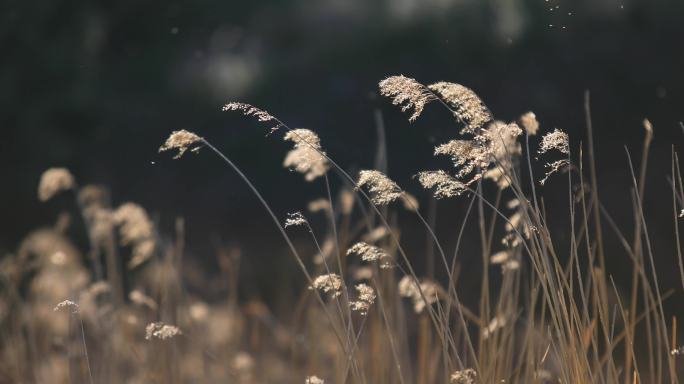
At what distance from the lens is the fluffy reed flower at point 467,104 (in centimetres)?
141

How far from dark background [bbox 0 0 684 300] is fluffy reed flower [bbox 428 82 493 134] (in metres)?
3.42

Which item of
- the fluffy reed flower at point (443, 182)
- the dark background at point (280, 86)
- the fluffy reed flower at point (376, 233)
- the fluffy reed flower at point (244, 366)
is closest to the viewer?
the fluffy reed flower at point (443, 182)

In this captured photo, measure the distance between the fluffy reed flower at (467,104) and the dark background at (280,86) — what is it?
11.2ft

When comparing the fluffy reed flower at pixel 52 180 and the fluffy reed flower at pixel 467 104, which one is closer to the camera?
the fluffy reed flower at pixel 467 104

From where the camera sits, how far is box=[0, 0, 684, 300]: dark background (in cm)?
539

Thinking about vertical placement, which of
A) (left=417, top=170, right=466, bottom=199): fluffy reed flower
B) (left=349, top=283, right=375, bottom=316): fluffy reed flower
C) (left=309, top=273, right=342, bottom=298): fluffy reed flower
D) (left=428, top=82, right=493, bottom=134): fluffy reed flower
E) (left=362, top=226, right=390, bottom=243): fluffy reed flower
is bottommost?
(left=349, top=283, right=375, bottom=316): fluffy reed flower

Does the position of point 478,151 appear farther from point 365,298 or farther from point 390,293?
point 390,293

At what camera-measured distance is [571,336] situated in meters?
1.56

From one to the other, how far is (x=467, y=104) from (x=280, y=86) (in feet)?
15.0

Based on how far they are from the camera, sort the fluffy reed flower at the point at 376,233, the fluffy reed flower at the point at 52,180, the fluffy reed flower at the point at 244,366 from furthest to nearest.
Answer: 1. the fluffy reed flower at the point at 244,366
2. the fluffy reed flower at the point at 52,180
3. the fluffy reed flower at the point at 376,233

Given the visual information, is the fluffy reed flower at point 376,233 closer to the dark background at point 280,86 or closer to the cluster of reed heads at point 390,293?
the cluster of reed heads at point 390,293

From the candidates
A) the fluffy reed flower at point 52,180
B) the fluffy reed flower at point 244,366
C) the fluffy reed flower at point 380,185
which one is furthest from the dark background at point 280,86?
the fluffy reed flower at point 380,185

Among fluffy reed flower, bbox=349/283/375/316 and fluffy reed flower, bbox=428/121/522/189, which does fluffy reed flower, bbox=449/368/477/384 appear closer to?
fluffy reed flower, bbox=349/283/375/316

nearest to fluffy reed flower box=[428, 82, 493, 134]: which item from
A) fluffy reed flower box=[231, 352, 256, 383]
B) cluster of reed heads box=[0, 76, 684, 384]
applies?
cluster of reed heads box=[0, 76, 684, 384]
